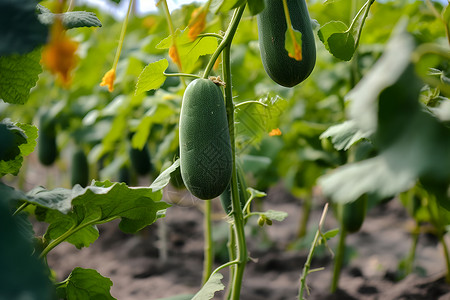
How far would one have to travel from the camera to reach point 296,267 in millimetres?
2541

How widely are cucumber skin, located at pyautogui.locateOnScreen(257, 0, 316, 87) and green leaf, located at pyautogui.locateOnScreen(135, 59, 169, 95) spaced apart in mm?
223

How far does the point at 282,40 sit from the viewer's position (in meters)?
0.93

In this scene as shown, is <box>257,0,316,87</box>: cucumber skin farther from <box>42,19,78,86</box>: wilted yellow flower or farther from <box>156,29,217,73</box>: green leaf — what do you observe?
<box>42,19,78,86</box>: wilted yellow flower

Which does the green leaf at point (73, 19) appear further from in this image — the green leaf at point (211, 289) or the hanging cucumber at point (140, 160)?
the hanging cucumber at point (140, 160)

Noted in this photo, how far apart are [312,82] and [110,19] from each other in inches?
84.4

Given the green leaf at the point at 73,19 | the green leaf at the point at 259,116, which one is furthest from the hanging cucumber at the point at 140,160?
the green leaf at the point at 73,19

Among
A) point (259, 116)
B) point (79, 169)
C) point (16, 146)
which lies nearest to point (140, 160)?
point (79, 169)

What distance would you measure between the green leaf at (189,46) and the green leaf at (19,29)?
14.6 inches

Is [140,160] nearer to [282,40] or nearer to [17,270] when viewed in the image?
[282,40]

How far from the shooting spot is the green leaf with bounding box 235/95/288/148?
1201 mm

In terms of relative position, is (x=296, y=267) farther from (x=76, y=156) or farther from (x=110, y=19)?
(x=110, y=19)

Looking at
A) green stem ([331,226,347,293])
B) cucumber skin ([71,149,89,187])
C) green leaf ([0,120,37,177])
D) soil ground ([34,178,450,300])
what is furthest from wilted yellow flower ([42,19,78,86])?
cucumber skin ([71,149,89,187])

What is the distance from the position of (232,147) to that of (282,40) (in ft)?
0.82

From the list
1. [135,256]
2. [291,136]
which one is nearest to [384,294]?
[291,136]
